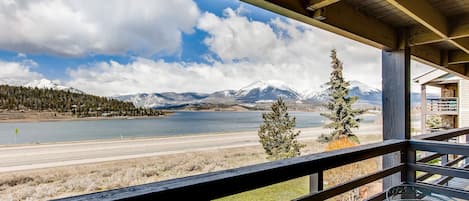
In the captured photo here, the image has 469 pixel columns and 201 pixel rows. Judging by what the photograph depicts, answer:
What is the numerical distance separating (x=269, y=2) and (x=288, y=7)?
0.13 meters

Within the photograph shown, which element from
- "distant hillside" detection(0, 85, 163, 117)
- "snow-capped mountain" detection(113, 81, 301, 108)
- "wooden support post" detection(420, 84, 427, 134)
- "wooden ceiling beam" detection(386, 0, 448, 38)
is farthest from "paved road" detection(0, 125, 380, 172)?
"wooden ceiling beam" detection(386, 0, 448, 38)

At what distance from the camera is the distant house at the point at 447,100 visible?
28.0ft

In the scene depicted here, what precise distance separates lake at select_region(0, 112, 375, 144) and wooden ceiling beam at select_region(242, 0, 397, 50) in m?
5.03

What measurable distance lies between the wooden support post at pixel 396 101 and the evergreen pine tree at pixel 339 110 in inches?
428

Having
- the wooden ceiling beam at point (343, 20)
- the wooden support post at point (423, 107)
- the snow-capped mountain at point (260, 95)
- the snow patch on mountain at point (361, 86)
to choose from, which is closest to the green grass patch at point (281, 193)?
the snow-capped mountain at point (260, 95)

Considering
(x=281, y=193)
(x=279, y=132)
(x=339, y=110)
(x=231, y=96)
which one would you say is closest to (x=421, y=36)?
(x=281, y=193)

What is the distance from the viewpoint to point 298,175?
114 centimetres

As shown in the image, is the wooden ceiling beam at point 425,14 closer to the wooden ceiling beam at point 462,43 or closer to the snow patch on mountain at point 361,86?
the wooden ceiling beam at point 462,43

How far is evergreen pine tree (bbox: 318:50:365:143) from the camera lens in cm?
1267

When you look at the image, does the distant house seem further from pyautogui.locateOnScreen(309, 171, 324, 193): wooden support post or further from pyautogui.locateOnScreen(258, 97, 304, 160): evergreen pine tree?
pyautogui.locateOnScreen(309, 171, 324, 193): wooden support post

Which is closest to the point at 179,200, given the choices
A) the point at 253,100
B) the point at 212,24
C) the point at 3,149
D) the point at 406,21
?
the point at 406,21

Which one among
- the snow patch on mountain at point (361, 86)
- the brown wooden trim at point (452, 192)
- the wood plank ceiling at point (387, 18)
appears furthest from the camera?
the snow patch on mountain at point (361, 86)

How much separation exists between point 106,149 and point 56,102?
12.7ft

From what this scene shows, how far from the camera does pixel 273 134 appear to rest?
12.3 meters
